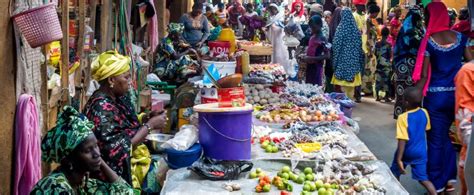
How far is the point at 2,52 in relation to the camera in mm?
3947

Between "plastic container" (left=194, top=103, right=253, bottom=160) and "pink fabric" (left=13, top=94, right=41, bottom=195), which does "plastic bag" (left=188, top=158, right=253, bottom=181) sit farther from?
"pink fabric" (left=13, top=94, right=41, bottom=195)

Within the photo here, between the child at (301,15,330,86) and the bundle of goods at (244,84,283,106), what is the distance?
13.0 feet

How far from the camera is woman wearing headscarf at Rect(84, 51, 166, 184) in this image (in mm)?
4379

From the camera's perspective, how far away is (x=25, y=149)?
13.5 ft

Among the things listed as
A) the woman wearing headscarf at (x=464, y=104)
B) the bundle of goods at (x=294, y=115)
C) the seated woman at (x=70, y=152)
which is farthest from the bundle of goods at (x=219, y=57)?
the seated woman at (x=70, y=152)

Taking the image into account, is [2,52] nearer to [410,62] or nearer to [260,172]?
[260,172]

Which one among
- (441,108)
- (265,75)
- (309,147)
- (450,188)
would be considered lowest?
(450,188)

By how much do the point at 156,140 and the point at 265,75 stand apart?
3.67 m

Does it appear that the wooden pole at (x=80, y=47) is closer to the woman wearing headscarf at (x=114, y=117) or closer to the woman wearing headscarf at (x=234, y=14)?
the woman wearing headscarf at (x=114, y=117)

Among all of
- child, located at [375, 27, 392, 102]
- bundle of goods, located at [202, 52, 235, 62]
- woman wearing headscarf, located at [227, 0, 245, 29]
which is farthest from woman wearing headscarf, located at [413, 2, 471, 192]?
woman wearing headscarf, located at [227, 0, 245, 29]

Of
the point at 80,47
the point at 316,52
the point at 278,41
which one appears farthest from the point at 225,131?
the point at 278,41

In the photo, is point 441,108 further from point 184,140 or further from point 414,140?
point 184,140

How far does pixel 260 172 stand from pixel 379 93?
36.0ft

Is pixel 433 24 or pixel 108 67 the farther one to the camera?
pixel 433 24
